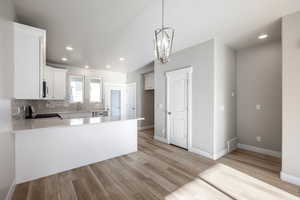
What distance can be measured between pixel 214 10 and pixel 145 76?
12.4 ft

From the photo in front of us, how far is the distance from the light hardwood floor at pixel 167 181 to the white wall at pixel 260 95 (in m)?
0.63

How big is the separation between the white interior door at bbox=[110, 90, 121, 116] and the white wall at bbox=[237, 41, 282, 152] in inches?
185

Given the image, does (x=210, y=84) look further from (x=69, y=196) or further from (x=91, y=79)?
(x=91, y=79)

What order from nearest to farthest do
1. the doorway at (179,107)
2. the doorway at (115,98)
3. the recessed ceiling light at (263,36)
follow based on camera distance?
the recessed ceiling light at (263,36)
the doorway at (179,107)
the doorway at (115,98)

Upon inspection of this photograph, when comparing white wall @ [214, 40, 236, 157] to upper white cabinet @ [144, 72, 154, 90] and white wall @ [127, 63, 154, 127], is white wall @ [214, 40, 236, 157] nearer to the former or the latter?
upper white cabinet @ [144, 72, 154, 90]

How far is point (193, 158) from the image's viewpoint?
2.90m

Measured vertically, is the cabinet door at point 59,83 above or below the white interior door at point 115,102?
above

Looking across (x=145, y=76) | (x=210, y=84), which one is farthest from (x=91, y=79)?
(x=210, y=84)

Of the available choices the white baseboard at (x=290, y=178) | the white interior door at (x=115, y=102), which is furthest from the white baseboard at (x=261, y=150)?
the white interior door at (x=115, y=102)

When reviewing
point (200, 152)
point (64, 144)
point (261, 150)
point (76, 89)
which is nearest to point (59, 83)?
point (76, 89)

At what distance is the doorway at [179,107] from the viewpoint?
3.33 meters

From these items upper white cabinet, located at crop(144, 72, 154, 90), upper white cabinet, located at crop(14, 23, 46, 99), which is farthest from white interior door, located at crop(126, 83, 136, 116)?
upper white cabinet, located at crop(14, 23, 46, 99)

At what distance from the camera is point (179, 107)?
3.58 metres

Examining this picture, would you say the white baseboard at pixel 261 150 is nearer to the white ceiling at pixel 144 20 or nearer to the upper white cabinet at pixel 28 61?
the white ceiling at pixel 144 20
